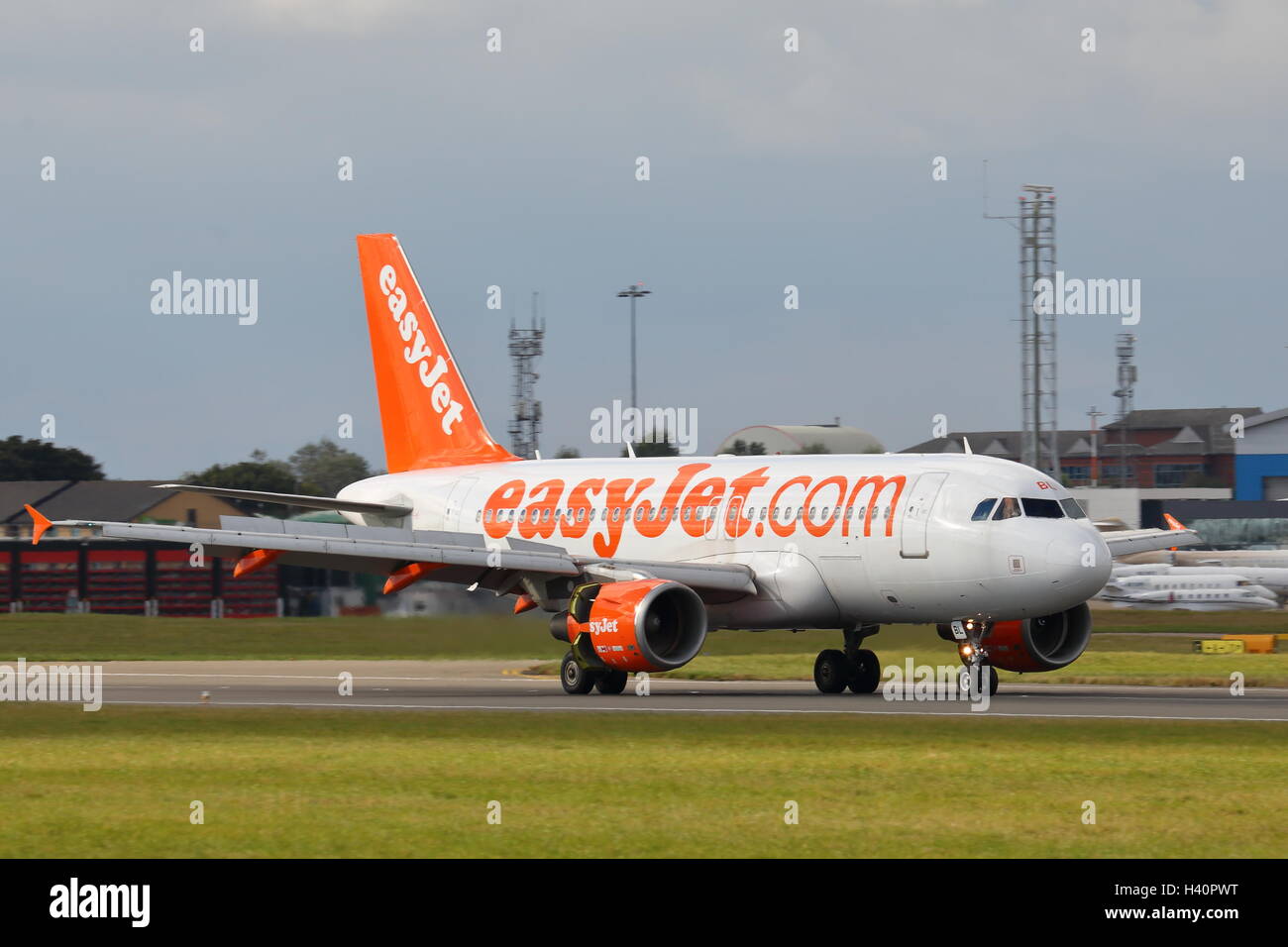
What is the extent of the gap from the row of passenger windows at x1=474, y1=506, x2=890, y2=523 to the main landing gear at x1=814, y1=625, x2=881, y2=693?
2.52 meters

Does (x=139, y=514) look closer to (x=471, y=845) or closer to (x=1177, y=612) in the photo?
(x=1177, y=612)

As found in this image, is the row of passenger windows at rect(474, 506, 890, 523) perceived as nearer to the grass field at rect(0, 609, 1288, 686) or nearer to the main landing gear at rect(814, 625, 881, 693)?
the grass field at rect(0, 609, 1288, 686)

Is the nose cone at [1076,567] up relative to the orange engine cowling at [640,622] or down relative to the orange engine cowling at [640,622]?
up

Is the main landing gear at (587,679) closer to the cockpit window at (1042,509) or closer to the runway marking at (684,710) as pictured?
the runway marking at (684,710)

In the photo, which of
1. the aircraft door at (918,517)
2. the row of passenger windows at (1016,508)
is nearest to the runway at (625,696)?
the aircraft door at (918,517)

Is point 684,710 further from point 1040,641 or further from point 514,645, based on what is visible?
point 514,645

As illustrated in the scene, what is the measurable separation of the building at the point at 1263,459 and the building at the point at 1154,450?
52.9ft

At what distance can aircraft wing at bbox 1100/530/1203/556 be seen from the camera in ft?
120

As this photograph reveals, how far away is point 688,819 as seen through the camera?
17047 millimetres

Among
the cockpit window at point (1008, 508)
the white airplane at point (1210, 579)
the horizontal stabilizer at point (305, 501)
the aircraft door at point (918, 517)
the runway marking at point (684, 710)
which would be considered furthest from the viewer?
the white airplane at point (1210, 579)

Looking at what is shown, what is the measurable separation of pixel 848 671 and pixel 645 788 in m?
16.6

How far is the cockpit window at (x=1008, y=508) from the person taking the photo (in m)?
32.1
